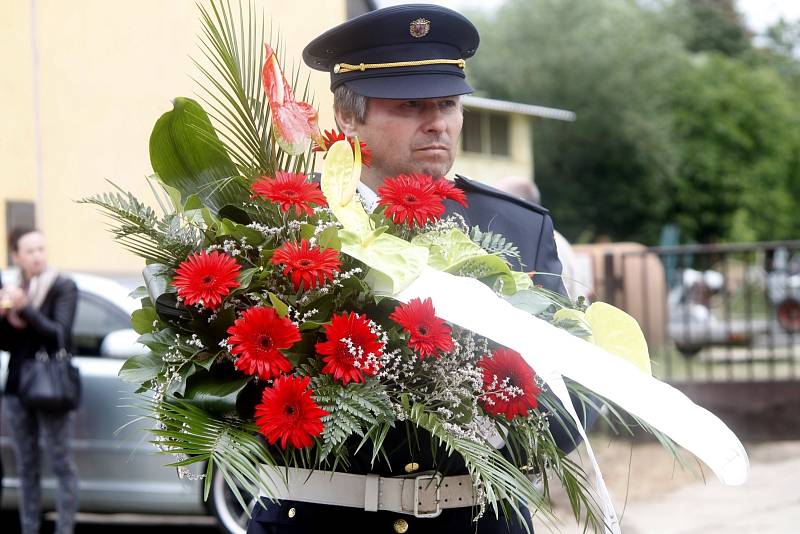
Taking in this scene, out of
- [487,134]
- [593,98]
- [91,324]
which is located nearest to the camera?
[91,324]

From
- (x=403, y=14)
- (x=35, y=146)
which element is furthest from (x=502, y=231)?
(x=35, y=146)

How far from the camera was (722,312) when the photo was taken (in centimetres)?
1052

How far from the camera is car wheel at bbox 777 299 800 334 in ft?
38.0

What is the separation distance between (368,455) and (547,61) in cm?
3465

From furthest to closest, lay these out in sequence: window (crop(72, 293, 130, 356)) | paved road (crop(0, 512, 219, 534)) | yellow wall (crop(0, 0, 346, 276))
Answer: paved road (crop(0, 512, 219, 534)) < window (crop(72, 293, 130, 356)) < yellow wall (crop(0, 0, 346, 276))

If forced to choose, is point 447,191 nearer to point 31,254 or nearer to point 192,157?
point 192,157

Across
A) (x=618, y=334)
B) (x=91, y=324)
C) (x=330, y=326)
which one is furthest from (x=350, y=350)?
(x=91, y=324)

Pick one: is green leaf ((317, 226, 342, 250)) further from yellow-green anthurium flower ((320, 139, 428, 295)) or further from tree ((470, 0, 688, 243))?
tree ((470, 0, 688, 243))

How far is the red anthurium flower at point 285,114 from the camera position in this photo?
186cm

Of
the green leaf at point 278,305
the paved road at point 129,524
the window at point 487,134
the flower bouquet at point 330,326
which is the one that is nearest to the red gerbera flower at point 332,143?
the flower bouquet at point 330,326

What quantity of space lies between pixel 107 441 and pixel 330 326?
5132 mm

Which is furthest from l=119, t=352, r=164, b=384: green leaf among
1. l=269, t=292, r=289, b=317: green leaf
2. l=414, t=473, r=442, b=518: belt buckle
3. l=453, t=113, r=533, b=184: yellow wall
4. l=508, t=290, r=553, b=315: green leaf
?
l=453, t=113, r=533, b=184: yellow wall

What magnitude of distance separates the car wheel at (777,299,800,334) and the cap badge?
9.78m

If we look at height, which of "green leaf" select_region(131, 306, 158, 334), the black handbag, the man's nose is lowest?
the black handbag
